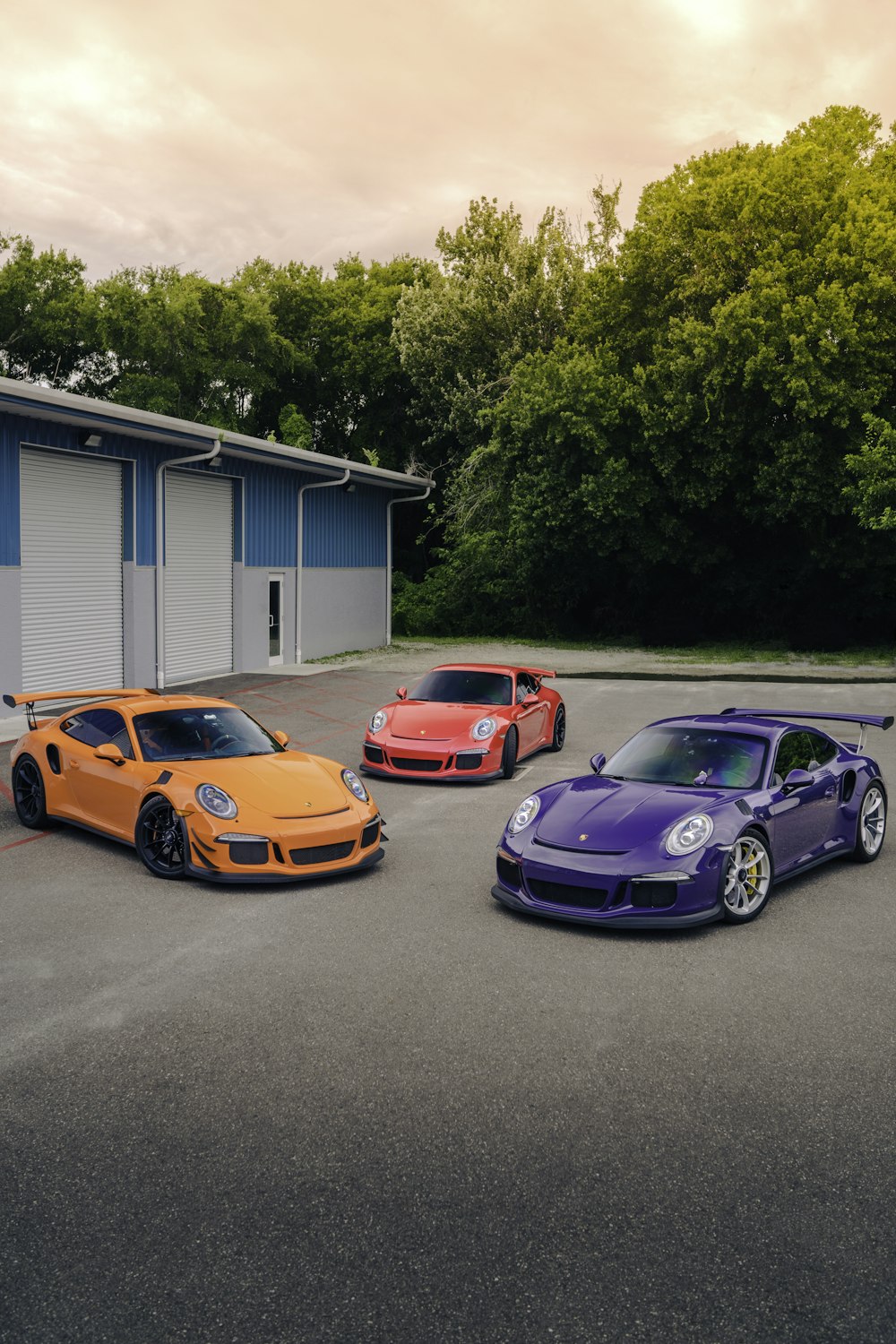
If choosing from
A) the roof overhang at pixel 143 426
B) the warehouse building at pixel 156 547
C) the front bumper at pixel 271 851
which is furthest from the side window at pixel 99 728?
the warehouse building at pixel 156 547

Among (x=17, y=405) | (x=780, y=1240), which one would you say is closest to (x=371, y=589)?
(x=17, y=405)

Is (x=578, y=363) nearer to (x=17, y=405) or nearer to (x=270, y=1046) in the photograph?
(x=17, y=405)

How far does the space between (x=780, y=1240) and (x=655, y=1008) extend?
86.5 inches

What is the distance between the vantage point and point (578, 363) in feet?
106

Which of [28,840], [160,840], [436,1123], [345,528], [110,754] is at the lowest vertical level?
[28,840]

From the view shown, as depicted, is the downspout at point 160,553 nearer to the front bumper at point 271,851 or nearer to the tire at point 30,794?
the tire at point 30,794

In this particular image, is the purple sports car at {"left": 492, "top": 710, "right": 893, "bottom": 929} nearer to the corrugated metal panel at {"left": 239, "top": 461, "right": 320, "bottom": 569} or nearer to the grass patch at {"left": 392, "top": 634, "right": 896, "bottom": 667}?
the corrugated metal panel at {"left": 239, "top": 461, "right": 320, "bottom": 569}

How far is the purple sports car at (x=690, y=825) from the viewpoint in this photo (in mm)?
7219

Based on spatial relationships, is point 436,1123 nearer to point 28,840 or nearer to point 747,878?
point 747,878

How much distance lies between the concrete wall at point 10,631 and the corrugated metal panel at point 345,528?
36.7 ft

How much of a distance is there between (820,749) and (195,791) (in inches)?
199

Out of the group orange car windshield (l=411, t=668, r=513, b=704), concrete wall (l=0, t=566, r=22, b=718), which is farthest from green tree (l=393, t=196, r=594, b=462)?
orange car windshield (l=411, t=668, r=513, b=704)

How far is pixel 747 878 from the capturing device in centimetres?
769

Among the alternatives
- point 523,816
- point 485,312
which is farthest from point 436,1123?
point 485,312
